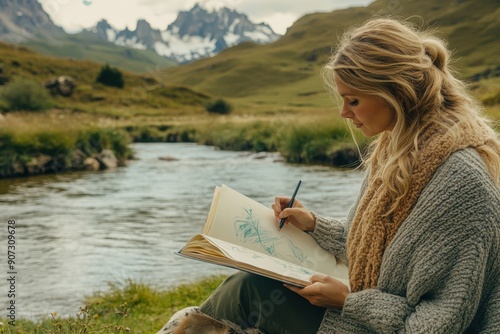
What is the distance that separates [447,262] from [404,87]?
50 cm

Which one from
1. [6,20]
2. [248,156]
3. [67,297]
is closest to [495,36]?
[248,156]

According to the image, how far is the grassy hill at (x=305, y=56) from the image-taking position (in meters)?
72.8

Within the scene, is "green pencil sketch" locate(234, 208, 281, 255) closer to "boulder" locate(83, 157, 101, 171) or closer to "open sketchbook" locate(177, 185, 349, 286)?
"open sketchbook" locate(177, 185, 349, 286)

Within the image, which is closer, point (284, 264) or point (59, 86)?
point (284, 264)

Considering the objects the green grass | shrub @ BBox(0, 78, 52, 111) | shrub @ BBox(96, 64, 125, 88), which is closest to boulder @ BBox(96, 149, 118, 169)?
the green grass

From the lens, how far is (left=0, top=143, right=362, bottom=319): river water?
5.52m

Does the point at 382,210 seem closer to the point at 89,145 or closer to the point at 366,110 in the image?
the point at 366,110

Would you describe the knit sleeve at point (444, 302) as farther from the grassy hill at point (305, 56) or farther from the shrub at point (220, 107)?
the grassy hill at point (305, 56)

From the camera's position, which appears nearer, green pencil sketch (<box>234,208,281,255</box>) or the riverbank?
green pencil sketch (<box>234,208,281,255</box>)

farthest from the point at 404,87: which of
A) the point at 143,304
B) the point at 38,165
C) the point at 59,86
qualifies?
the point at 59,86

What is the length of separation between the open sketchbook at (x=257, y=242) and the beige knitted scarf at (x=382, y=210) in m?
0.17

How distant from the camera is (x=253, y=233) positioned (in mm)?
2336

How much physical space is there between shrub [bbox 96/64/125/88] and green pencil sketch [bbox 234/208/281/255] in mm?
54034

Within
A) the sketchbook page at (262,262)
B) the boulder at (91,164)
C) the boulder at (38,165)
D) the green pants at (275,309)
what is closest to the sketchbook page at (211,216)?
the sketchbook page at (262,262)
